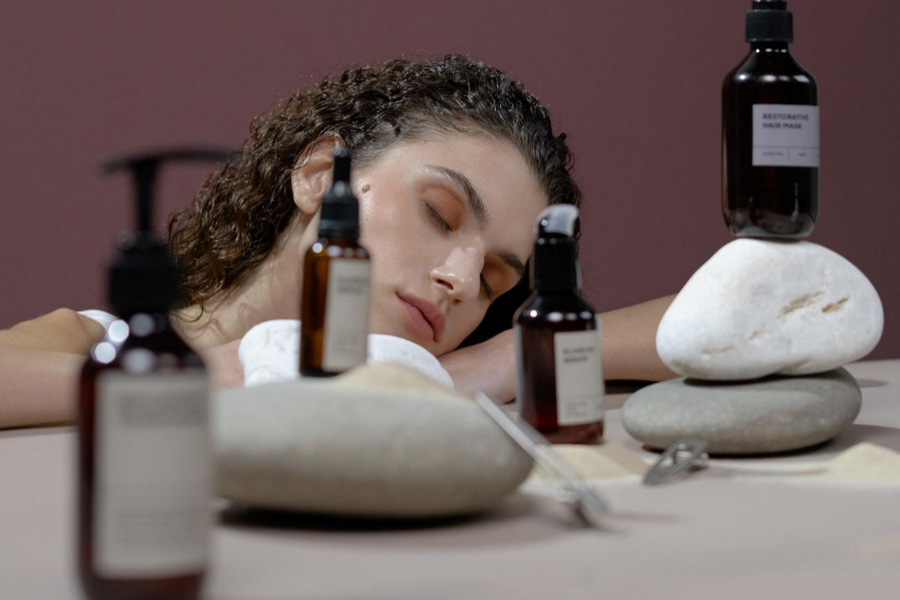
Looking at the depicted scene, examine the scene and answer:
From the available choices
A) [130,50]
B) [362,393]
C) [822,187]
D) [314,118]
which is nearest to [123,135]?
[130,50]

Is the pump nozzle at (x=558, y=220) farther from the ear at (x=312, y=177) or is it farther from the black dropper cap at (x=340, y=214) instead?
the ear at (x=312, y=177)

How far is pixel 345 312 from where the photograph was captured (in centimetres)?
78

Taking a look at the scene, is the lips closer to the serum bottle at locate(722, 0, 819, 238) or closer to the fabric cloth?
the fabric cloth

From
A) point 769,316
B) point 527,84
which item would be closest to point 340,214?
point 769,316

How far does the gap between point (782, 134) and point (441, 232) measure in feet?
1.70

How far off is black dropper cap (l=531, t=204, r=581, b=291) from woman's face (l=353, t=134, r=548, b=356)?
0.49m

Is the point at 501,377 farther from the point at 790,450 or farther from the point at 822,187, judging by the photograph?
the point at 822,187

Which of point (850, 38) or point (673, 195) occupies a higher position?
point (850, 38)

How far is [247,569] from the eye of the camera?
594mm

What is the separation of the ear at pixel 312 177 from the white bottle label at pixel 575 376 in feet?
2.66

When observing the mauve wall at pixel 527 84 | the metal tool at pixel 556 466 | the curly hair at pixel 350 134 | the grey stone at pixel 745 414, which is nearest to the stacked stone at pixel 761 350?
the grey stone at pixel 745 414

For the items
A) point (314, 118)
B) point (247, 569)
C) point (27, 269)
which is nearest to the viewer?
point (247, 569)

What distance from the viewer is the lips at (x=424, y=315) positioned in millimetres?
1401

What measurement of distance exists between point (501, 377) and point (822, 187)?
1903mm
